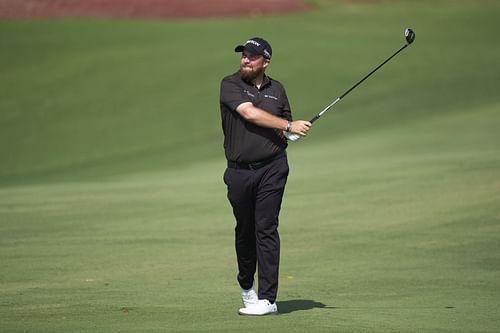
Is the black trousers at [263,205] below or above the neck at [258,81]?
below

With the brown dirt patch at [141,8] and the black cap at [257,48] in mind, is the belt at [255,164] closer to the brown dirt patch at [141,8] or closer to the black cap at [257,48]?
the black cap at [257,48]

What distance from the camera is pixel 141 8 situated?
138 feet

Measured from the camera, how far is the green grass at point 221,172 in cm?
959

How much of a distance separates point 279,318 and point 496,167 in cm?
1095

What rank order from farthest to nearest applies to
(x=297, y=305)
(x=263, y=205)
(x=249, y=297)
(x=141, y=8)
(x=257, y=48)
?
(x=141, y=8) → (x=297, y=305) → (x=249, y=297) → (x=263, y=205) → (x=257, y=48)

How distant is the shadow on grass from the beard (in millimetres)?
1881

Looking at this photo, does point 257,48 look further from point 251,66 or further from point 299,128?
point 299,128

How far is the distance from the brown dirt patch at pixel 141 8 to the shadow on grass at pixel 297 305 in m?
32.0

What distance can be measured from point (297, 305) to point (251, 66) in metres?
2.08

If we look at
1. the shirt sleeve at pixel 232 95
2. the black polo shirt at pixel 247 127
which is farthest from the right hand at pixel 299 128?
the shirt sleeve at pixel 232 95

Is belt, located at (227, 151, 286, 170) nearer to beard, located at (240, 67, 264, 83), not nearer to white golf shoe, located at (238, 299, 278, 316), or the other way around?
beard, located at (240, 67, 264, 83)

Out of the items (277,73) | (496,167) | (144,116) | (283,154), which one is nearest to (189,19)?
(277,73)

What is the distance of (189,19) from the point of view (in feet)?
135

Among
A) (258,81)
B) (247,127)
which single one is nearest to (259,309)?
(247,127)
